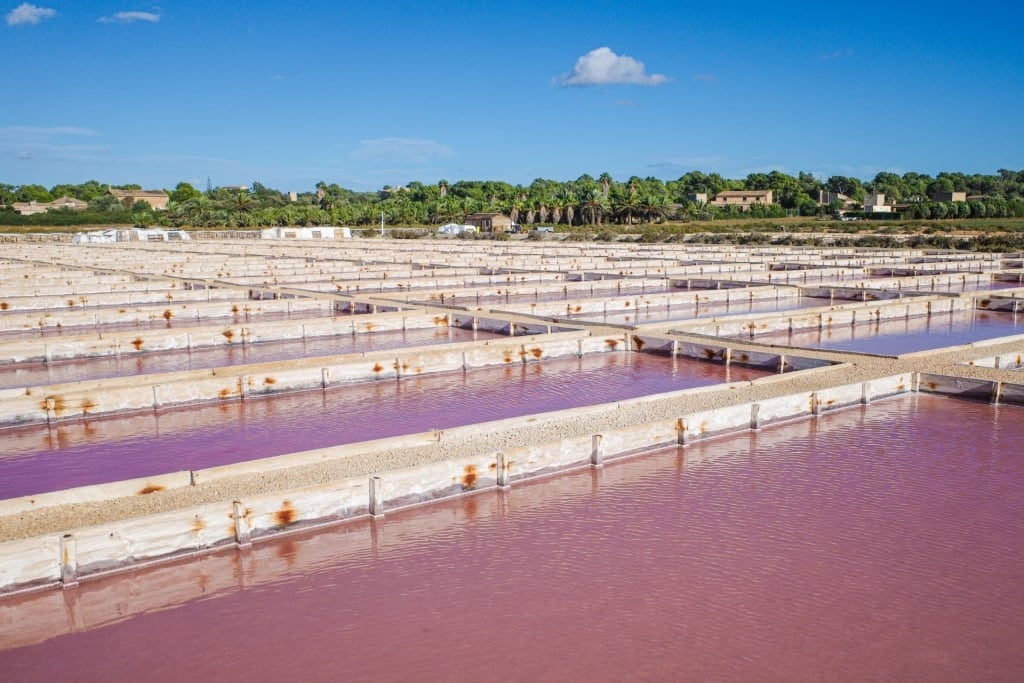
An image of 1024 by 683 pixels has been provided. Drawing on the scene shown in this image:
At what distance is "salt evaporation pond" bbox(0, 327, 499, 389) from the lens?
10008 millimetres

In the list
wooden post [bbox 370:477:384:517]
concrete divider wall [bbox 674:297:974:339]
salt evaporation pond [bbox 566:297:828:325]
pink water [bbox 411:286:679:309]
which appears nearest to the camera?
wooden post [bbox 370:477:384:517]

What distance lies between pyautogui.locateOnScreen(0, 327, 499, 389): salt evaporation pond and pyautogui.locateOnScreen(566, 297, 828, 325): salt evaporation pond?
106 inches

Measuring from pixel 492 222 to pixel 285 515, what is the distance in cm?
5032

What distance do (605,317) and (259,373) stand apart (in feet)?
22.9

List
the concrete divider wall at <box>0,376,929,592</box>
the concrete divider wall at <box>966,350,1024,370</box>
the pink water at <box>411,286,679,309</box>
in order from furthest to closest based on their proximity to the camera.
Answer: the pink water at <box>411,286,679,309</box> → the concrete divider wall at <box>966,350,1024,370</box> → the concrete divider wall at <box>0,376,929,592</box>

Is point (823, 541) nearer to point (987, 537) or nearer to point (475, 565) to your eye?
point (987, 537)

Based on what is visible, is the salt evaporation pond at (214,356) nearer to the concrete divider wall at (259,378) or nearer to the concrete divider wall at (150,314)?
the concrete divider wall at (259,378)

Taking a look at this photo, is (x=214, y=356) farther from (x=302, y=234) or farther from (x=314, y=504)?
(x=302, y=234)

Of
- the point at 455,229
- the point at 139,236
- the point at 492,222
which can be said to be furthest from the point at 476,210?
the point at 139,236

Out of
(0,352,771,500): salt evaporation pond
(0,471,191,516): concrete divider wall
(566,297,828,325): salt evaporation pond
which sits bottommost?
(0,352,771,500): salt evaporation pond

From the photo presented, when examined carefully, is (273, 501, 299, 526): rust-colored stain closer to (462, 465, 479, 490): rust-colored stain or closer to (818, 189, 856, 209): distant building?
(462, 465, 479, 490): rust-colored stain

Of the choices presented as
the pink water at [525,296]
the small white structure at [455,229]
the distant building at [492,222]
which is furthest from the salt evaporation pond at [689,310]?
the distant building at [492,222]

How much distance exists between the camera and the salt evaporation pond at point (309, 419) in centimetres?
663

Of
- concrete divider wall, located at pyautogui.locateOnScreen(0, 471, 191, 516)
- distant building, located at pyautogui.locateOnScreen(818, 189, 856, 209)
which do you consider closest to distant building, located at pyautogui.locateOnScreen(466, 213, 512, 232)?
distant building, located at pyautogui.locateOnScreen(818, 189, 856, 209)
